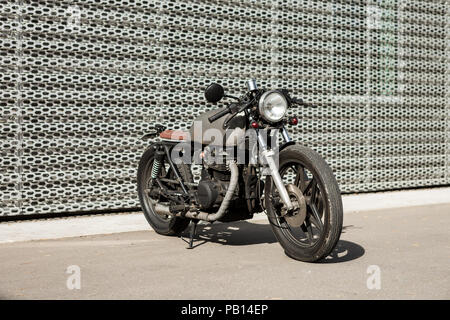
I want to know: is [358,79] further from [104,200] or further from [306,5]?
[104,200]

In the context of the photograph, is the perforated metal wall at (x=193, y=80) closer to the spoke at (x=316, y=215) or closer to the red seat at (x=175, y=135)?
the red seat at (x=175, y=135)

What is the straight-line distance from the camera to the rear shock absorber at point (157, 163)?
20.6ft

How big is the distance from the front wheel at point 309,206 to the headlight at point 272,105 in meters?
0.28

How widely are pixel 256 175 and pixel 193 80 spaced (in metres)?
3.20

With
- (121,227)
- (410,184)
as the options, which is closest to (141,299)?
(121,227)

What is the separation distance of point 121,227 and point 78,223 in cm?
56


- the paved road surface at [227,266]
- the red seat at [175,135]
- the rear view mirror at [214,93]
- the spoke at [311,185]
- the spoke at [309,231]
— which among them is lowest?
the paved road surface at [227,266]

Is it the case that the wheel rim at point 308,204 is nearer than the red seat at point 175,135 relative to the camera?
Yes

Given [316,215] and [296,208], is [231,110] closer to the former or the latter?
[296,208]

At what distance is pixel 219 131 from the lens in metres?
5.51

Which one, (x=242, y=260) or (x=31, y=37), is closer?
(x=242, y=260)

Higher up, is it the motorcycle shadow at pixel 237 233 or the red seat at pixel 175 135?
the red seat at pixel 175 135

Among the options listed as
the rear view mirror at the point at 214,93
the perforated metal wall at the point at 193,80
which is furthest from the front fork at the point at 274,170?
the perforated metal wall at the point at 193,80

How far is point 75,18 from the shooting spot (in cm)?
757
